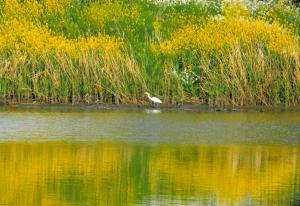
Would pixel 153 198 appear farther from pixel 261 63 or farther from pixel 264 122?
pixel 261 63

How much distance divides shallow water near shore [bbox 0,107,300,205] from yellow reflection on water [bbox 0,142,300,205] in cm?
1

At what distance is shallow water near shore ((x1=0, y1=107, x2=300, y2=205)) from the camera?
54.5 feet

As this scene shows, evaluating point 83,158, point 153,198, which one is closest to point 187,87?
point 83,158

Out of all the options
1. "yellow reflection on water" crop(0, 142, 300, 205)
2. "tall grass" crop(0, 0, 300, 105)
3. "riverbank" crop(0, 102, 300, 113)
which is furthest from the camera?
"tall grass" crop(0, 0, 300, 105)

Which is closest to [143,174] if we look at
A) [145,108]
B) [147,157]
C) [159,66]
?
[147,157]

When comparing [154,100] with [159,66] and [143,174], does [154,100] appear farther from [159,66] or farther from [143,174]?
[143,174]

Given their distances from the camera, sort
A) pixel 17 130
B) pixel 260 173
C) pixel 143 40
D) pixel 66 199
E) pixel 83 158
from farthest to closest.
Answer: pixel 143 40 → pixel 17 130 → pixel 83 158 → pixel 260 173 → pixel 66 199

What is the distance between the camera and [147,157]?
20797 millimetres

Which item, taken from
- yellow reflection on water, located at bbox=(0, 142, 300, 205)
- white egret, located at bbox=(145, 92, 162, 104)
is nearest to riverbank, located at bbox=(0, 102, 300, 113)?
white egret, located at bbox=(145, 92, 162, 104)

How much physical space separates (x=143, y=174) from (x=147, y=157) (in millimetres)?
2148

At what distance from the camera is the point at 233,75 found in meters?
31.0

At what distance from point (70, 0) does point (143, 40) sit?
410cm

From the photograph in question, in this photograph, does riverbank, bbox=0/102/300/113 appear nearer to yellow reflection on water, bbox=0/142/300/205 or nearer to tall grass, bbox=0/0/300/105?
tall grass, bbox=0/0/300/105

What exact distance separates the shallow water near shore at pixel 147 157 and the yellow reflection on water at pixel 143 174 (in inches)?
0.6
